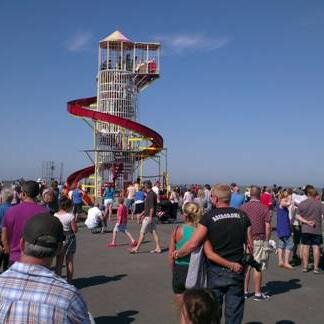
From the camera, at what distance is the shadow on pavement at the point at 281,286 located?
952cm

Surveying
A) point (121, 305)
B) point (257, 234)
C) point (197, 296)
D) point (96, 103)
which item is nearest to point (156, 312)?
point (121, 305)

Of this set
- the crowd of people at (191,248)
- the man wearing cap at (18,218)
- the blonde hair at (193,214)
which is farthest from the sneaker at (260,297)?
the man wearing cap at (18,218)

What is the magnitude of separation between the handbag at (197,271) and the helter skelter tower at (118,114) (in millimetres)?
26760

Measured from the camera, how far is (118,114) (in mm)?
37500

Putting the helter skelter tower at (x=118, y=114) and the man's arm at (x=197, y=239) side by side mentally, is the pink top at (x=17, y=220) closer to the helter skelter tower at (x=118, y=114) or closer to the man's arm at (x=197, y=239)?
A: the man's arm at (x=197, y=239)

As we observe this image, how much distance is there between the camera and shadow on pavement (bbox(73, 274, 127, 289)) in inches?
388

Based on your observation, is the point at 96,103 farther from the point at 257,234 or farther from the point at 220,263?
the point at 220,263

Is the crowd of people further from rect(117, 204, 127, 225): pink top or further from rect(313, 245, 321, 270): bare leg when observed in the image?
rect(117, 204, 127, 225): pink top

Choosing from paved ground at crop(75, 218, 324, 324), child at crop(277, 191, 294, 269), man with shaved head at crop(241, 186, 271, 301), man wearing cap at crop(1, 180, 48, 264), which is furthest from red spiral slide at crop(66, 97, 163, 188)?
man wearing cap at crop(1, 180, 48, 264)

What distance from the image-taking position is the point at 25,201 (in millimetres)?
6703

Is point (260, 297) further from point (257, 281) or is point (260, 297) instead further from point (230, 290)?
point (230, 290)

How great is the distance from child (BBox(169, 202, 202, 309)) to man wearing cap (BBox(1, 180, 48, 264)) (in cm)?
157

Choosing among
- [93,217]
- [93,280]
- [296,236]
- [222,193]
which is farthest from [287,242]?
[93,217]

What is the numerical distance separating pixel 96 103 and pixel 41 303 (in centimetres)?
3757
